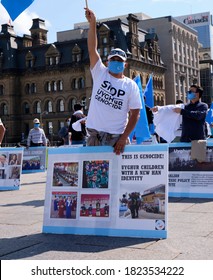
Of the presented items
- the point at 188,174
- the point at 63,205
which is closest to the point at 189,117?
the point at 188,174

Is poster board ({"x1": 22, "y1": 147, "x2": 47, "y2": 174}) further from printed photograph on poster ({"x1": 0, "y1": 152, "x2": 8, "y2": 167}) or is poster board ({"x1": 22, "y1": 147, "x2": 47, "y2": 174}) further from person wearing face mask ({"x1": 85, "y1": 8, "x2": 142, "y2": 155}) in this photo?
person wearing face mask ({"x1": 85, "y1": 8, "x2": 142, "y2": 155})

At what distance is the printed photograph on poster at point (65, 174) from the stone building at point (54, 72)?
70111 millimetres

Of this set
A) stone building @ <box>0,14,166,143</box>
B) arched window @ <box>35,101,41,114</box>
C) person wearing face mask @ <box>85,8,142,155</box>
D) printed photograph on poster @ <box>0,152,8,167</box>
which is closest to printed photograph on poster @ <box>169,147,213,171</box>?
person wearing face mask @ <box>85,8,142,155</box>

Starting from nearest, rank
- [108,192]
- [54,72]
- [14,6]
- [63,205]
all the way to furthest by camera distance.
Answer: [108,192] → [63,205] → [14,6] → [54,72]

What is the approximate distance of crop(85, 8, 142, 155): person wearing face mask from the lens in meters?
5.71

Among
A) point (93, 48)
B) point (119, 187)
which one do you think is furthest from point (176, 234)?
point (93, 48)

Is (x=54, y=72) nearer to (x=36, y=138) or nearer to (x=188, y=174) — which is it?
(x=36, y=138)

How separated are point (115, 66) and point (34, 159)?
495 inches

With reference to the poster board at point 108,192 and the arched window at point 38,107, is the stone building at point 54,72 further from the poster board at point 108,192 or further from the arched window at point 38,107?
the poster board at point 108,192

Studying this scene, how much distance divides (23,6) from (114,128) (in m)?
1.97

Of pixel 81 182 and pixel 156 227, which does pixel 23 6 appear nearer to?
pixel 81 182

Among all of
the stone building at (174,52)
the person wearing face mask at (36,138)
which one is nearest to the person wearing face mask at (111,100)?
the person wearing face mask at (36,138)

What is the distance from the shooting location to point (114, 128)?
5832 mm

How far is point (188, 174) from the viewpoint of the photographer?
9.05 m
